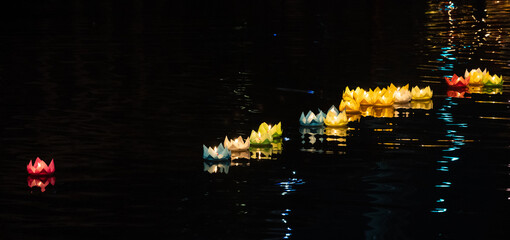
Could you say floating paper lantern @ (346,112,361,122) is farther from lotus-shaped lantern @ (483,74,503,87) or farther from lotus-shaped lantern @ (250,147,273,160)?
lotus-shaped lantern @ (483,74,503,87)

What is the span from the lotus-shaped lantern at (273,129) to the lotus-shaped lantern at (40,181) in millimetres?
2682

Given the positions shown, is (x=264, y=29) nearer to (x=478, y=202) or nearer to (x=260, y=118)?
(x=260, y=118)

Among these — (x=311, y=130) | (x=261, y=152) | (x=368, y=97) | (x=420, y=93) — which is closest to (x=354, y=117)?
(x=368, y=97)

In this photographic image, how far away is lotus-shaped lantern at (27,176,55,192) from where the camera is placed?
9.46 metres

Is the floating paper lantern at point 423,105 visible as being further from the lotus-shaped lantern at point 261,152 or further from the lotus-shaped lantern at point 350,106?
the lotus-shaped lantern at point 261,152

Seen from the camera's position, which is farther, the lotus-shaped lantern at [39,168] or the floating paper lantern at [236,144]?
the floating paper lantern at [236,144]

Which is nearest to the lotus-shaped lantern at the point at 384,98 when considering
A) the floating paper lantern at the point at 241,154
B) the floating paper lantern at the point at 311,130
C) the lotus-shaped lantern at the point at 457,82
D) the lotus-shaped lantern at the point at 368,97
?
the lotus-shaped lantern at the point at 368,97

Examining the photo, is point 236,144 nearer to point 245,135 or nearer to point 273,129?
point 273,129

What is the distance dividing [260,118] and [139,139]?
2077mm

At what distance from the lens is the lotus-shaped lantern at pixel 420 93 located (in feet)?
45.9

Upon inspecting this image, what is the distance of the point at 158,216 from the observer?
831 centimetres

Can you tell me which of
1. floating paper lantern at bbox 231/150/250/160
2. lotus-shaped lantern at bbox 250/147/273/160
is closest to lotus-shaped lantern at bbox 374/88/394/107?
lotus-shaped lantern at bbox 250/147/273/160

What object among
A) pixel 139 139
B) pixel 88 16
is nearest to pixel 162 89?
pixel 139 139

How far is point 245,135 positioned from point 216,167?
1740mm
